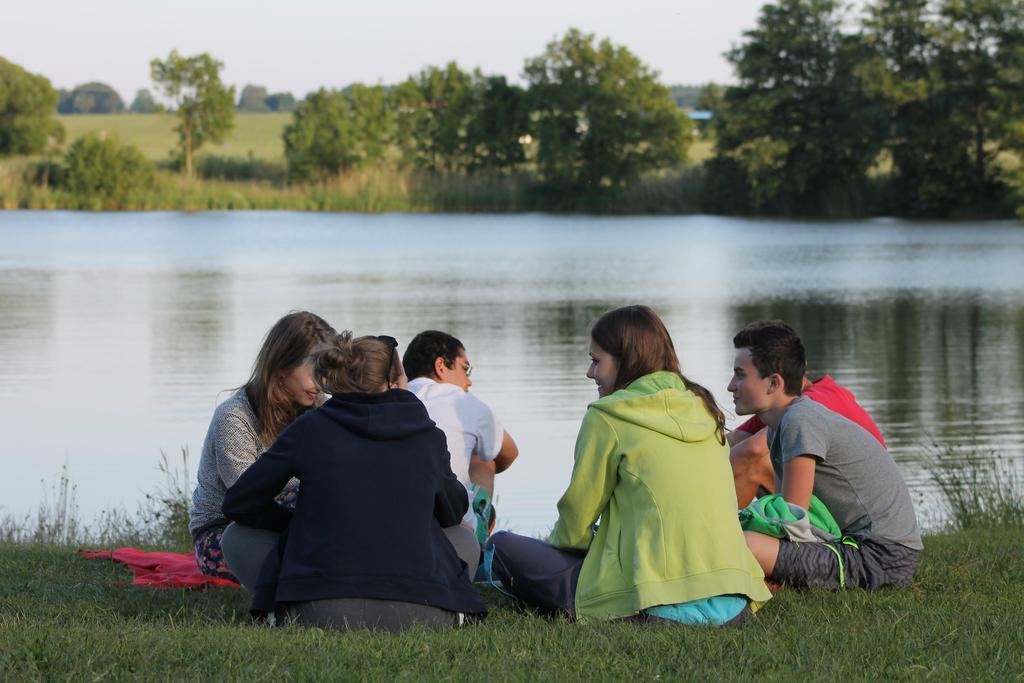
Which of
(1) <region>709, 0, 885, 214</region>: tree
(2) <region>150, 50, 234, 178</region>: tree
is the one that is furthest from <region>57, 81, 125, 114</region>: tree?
(1) <region>709, 0, 885, 214</region>: tree

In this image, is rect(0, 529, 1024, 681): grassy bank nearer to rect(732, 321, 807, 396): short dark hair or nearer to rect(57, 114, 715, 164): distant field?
rect(732, 321, 807, 396): short dark hair

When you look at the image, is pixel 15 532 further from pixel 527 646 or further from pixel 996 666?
pixel 996 666

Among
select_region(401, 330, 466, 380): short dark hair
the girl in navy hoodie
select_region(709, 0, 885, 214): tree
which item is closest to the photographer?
the girl in navy hoodie

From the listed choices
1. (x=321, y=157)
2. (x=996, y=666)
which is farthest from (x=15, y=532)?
(x=321, y=157)

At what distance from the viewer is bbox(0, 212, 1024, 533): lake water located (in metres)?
10.7

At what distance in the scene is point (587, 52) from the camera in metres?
68.2

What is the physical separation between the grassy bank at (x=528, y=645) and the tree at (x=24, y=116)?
67741 millimetres

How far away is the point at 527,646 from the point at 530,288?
68.1 ft

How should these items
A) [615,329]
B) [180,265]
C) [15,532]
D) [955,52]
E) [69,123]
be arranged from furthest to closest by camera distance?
[69,123] < [955,52] < [180,265] < [15,532] < [615,329]

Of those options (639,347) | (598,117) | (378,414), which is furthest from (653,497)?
(598,117)

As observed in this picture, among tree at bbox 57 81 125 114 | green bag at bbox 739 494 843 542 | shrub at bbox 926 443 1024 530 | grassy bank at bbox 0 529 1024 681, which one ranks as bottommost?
shrub at bbox 926 443 1024 530

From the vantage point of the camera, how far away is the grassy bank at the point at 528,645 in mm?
3754

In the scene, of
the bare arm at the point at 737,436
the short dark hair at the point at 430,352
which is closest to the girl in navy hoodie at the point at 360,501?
the short dark hair at the point at 430,352

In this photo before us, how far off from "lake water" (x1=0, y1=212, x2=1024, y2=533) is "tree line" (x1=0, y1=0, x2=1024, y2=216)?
11.5 meters
